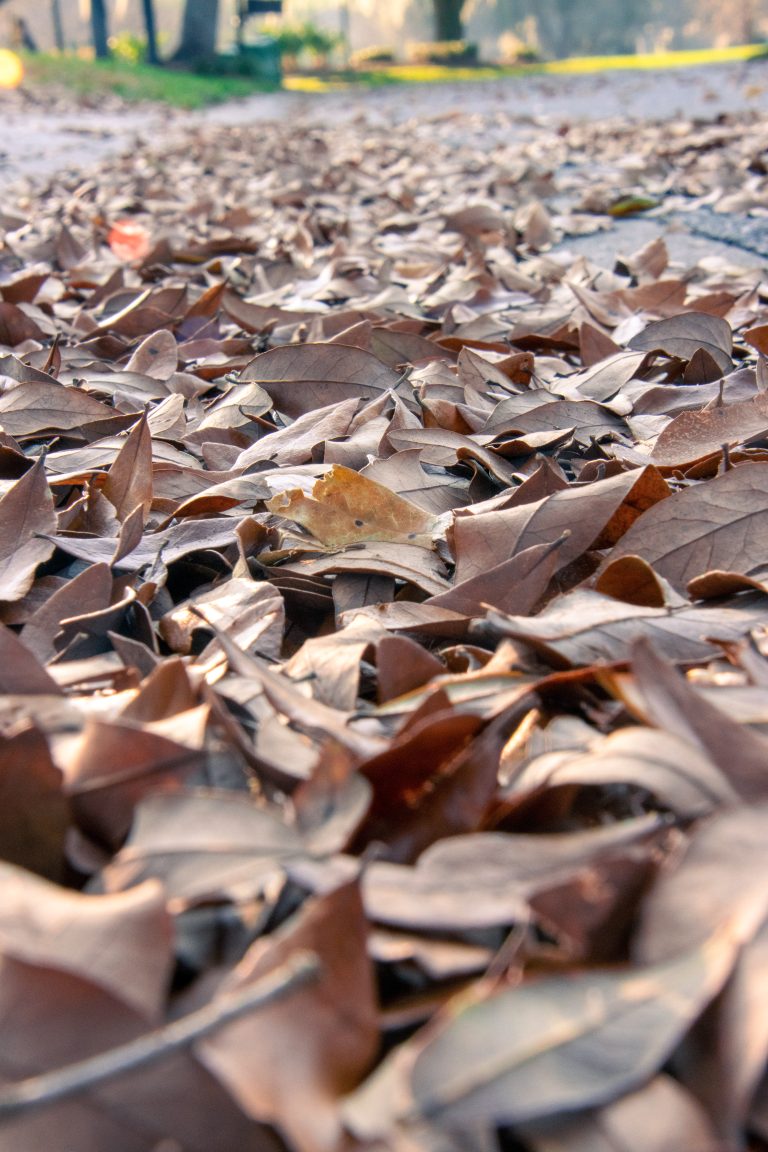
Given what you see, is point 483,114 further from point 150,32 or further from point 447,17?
point 447,17

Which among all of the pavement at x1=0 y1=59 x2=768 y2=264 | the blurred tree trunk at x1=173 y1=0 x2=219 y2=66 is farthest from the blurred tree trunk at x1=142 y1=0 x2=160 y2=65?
the pavement at x1=0 y1=59 x2=768 y2=264

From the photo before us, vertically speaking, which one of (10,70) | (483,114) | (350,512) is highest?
(10,70)

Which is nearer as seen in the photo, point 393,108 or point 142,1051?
point 142,1051

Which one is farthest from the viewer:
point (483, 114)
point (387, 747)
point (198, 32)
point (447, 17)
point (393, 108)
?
point (447, 17)

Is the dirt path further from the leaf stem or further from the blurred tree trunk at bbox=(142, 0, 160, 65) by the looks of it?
the leaf stem

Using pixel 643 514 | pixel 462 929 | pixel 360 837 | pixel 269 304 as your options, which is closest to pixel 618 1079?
pixel 462 929

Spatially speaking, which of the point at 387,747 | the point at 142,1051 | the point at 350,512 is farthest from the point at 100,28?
the point at 142,1051

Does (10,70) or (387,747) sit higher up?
(10,70)

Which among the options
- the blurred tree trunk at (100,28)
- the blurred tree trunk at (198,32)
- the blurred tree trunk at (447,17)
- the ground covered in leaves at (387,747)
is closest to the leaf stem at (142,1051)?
the ground covered in leaves at (387,747)
